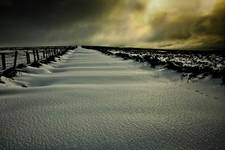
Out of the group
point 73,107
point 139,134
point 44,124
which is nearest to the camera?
point 139,134

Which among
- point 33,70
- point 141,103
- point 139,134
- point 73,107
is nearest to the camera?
point 139,134

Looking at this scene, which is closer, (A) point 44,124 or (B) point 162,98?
(A) point 44,124

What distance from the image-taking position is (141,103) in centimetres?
378

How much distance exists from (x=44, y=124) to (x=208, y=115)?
2359mm

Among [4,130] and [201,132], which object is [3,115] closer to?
[4,130]

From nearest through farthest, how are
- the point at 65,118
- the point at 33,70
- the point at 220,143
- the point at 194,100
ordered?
the point at 220,143, the point at 65,118, the point at 194,100, the point at 33,70

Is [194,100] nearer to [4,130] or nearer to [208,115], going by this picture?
[208,115]

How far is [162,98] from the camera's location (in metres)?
4.20

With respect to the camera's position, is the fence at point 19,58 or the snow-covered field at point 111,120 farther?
the fence at point 19,58

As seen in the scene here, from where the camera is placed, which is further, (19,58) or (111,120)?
(19,58)

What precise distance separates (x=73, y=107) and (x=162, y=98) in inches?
71.1

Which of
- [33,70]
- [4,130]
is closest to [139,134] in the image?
[4,130]

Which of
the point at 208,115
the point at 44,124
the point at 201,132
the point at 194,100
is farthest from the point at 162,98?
the point at 44,124

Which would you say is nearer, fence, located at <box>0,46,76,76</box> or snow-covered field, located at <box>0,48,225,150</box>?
snow-covered field, located at <box>0,48,225,150</box>
